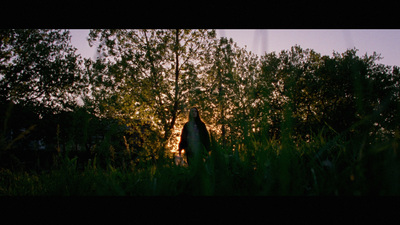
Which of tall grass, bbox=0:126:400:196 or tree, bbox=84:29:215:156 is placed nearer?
tall grass, bbox=0:126:400:196

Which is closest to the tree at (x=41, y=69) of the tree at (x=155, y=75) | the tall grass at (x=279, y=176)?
the tree at (x=155, y=75)

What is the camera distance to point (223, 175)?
1.16 metres

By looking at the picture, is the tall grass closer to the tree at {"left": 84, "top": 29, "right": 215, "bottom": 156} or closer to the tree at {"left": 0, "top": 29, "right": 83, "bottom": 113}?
the tree at {"left": 84, "top": 29, "right": 215, "bottom": 156}

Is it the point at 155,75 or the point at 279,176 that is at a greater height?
the point at 155,75

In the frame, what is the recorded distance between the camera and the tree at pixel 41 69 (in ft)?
63.4

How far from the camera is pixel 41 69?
22.3 metres

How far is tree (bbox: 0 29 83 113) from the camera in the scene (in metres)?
19.3

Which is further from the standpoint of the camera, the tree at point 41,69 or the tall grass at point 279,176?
the tree at point 41,69

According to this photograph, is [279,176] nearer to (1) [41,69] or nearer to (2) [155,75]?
(2) [155,75]

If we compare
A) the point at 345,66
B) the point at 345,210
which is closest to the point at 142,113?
the point at 345,210

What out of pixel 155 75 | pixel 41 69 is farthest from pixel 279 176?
pixel 41 69

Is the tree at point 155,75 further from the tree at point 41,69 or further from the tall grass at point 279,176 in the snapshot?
the tall grass at point 279,176

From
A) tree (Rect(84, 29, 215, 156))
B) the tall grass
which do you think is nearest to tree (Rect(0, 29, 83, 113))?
tree (Rect(84, 29, 215, 156))

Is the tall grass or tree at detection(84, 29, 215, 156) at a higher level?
tree at detection(84, 29, 215, 156)
